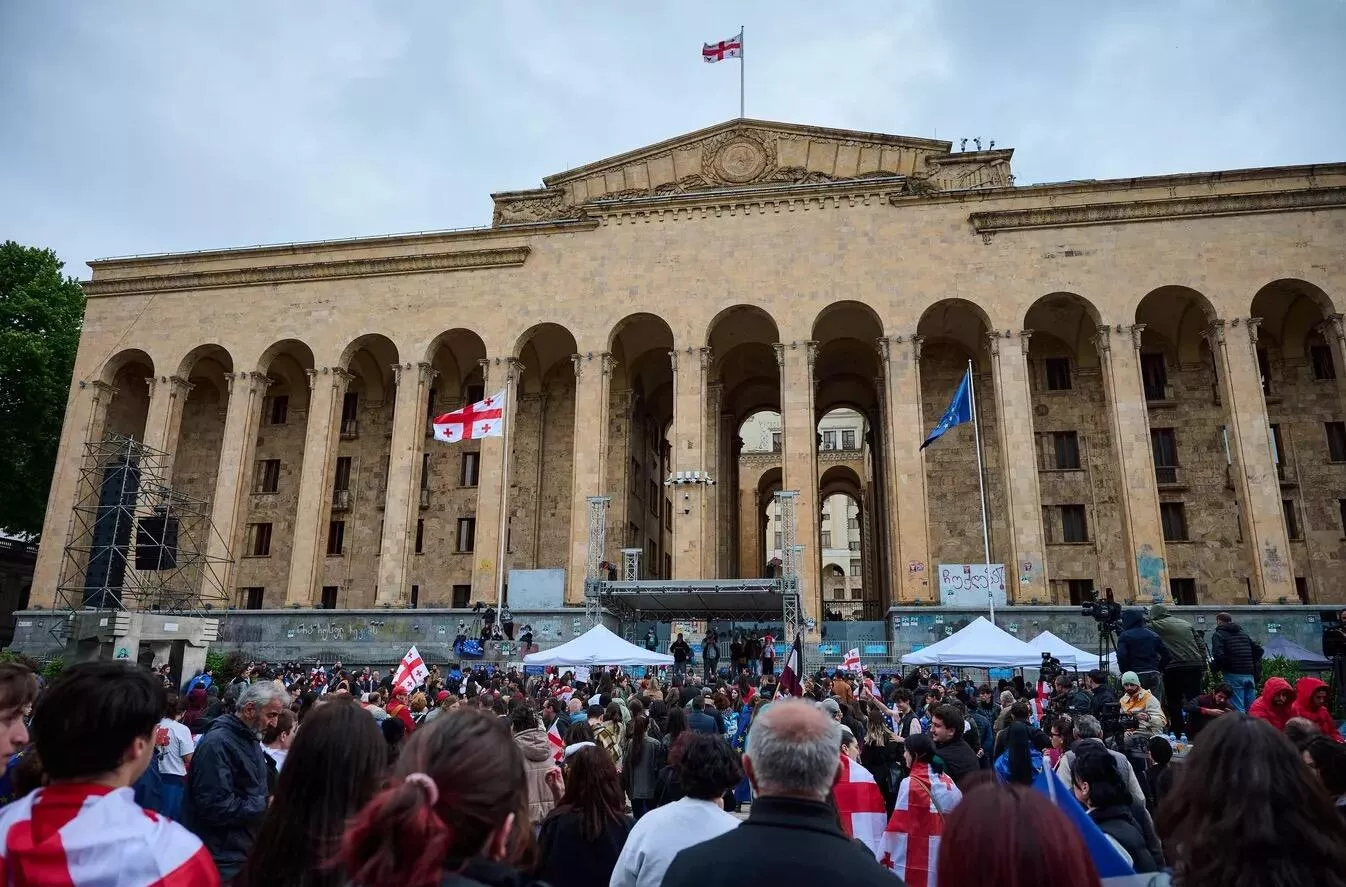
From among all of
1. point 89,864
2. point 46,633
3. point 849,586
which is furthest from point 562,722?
point 849,586

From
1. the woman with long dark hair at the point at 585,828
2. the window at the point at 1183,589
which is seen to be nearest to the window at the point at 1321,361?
the window at the point at 1183,589

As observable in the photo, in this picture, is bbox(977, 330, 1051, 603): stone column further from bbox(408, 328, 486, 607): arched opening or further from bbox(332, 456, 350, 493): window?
bbox(332, 456, 350, 493): window

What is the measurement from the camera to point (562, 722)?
10266mm

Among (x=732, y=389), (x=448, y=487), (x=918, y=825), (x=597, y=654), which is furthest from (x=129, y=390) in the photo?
(x=918, y=825)

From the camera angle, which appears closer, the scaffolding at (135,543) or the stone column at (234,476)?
the scaffolding at (135,543)

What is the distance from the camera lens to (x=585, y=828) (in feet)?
15.0

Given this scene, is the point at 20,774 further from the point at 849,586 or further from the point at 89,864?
the point at 849,586

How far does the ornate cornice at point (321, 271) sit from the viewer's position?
3272 cm

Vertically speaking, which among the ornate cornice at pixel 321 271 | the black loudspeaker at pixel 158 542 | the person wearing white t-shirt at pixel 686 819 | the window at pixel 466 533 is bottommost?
the person wearing white t-shirt at pixel 686 819

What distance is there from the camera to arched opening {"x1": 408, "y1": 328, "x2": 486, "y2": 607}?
3403cm

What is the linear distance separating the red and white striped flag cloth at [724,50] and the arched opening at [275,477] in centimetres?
1928

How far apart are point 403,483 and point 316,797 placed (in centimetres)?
2929

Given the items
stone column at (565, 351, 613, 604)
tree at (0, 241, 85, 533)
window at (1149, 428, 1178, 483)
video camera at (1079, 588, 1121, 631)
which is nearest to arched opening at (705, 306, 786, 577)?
stone column at (565, 351, 613, 604)

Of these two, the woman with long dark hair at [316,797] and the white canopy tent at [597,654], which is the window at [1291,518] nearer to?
the white canopy tent at [597,654]
